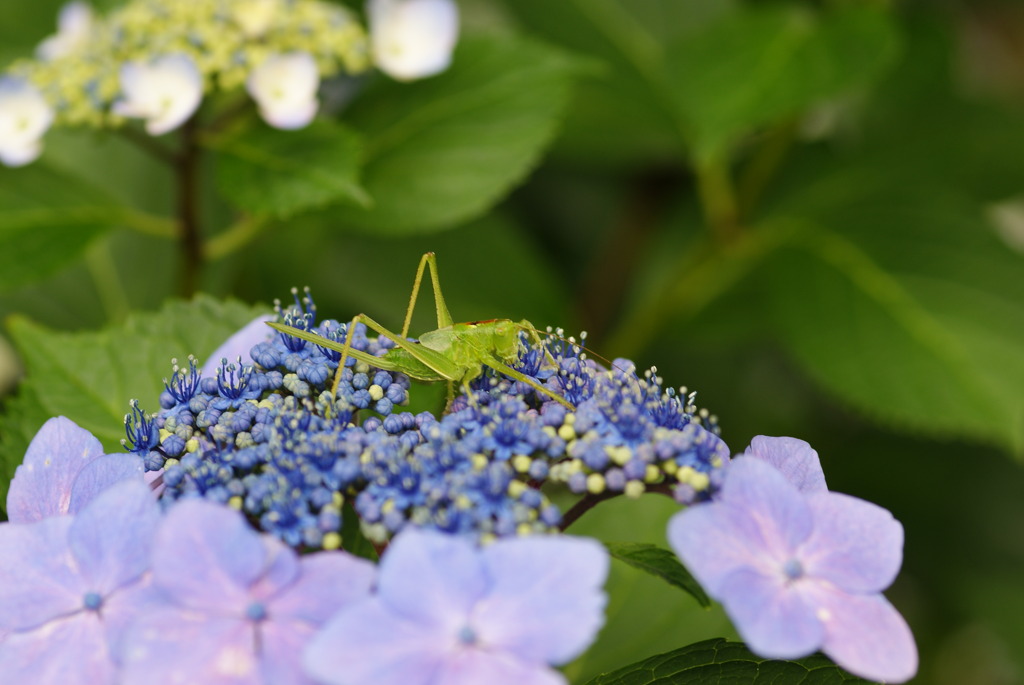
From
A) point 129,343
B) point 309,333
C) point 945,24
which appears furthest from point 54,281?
point 945,24

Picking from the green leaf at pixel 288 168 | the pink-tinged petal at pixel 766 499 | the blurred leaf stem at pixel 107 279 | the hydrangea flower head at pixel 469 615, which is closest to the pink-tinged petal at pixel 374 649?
the hydrangea flower head at pixel 469 615

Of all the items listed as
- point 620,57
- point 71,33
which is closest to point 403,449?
point 71,33

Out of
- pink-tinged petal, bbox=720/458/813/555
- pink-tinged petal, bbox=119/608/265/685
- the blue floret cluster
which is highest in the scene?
the blue floret cluster

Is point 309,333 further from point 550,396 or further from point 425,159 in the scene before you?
point 425,159

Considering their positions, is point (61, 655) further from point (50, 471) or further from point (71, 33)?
point (71, 33)

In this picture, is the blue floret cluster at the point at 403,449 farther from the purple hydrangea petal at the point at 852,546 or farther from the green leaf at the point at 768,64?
the green leaf at the point at 768,64

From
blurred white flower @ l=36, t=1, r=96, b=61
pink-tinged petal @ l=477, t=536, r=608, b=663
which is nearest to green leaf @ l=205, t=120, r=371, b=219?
blurred white flower @ l=36, t=1, r=96, b=61

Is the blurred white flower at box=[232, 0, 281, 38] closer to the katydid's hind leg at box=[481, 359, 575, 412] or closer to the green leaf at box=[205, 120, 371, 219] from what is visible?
the green leaf at box=[205, 120, 371, 219]
